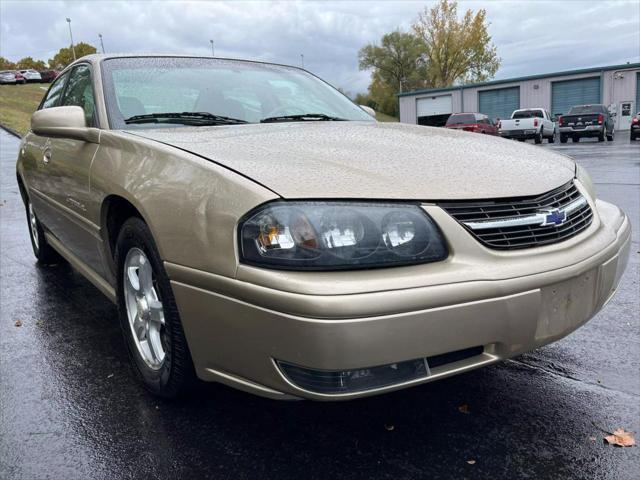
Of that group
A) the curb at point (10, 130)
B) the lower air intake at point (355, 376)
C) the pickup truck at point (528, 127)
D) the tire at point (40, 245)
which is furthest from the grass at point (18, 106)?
the lower air intake at point (355, 376)

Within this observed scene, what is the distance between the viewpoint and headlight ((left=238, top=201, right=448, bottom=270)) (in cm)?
172

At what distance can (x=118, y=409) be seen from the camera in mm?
2422

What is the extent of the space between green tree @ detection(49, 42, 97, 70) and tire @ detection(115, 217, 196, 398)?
80.5 m

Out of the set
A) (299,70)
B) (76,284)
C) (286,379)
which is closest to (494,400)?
(286,379)

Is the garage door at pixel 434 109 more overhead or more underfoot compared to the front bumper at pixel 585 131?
more overhead

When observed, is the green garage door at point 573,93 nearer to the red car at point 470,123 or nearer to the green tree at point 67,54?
the red car at point 470,123

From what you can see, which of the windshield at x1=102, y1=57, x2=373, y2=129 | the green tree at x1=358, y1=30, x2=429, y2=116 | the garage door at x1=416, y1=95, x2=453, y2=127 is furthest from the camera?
the green tree at x1=358, y1=30, x2=429, y2=116

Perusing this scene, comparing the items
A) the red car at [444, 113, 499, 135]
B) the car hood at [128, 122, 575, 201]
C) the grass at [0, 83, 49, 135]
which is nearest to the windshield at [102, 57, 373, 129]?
the car hood at [128, 122, 575, 201]

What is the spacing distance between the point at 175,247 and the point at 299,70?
2288mm

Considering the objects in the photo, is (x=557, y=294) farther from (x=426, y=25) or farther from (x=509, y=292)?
(x=426, y=25)

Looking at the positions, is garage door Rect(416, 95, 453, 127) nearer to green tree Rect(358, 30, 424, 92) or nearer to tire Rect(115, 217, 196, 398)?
green tree Rect(358, 30, 424, 92)

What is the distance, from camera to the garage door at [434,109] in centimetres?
4347

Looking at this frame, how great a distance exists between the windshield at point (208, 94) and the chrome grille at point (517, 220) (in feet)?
4.87

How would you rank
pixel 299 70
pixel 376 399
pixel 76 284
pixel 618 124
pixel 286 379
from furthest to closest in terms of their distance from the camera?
pixel 618 124 < pixel 76 284 < pixel 299 70 < pixel 376 399 < pixel 286 379
